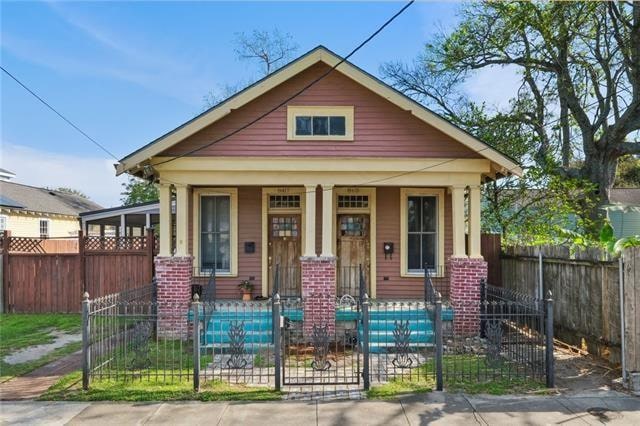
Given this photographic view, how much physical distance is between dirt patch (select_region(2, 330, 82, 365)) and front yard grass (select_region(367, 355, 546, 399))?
6.24m

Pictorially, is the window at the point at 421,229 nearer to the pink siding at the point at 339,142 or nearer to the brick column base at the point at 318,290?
the pink siding at the point at 339,142

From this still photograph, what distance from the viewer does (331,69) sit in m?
9.55

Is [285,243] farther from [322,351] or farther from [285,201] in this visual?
[322,351]

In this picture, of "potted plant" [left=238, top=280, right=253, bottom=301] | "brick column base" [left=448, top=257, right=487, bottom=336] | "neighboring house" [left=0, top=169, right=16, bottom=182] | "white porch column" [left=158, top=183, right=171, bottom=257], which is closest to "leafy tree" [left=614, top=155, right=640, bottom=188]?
"brick column base" [left=448, top=257, right=487, bottom=336]

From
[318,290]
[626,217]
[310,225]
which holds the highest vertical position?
[626,217]

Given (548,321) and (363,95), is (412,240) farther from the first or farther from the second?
(548,321)

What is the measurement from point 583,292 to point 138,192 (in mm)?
38642

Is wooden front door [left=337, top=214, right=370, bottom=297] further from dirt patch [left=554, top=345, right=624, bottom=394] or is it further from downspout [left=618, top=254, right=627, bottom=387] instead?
downspout [left=618, top=254, right=627, bottom=387]

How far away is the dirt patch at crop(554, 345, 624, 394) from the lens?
20.6 feet

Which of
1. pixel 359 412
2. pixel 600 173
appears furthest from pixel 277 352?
pixel 600 173

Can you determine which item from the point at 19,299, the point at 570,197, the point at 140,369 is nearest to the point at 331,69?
the point at 140,369

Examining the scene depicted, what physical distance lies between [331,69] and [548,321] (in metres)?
6.47

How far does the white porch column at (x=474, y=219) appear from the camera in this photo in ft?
31.4

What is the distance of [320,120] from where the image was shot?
9734mm
